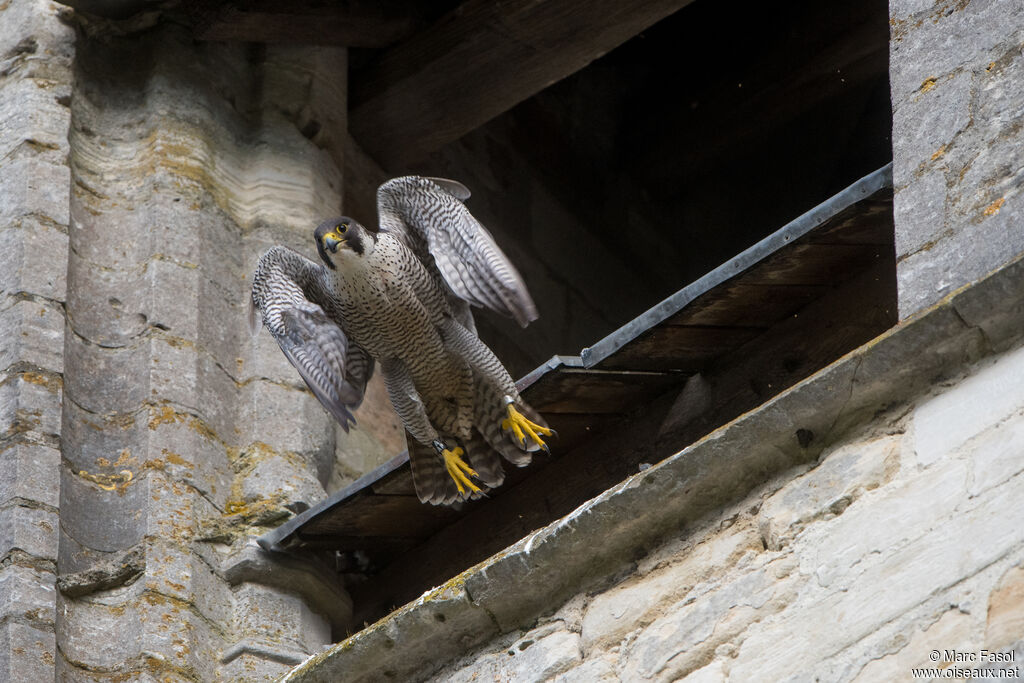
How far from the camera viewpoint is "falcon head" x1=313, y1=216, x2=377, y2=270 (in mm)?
6039

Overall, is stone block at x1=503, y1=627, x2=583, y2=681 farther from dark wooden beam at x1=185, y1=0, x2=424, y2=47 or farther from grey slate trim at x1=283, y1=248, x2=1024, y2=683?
dark wooden beam at x1=185, y1=0, x2=424, y2=47

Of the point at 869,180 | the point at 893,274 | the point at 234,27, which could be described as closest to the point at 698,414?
the point at 893,274

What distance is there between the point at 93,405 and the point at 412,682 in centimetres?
182

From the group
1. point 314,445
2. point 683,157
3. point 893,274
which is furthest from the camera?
point 683,157

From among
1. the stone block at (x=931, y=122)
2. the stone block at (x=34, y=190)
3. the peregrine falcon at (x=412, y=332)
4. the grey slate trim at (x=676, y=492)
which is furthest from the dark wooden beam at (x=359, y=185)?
the stone block at (x=931, y=122)

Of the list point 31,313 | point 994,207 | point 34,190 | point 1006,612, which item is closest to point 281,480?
point 31,313

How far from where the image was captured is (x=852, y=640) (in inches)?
158

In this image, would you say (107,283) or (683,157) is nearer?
(107,283)

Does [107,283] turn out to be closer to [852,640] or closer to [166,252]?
[166,252]

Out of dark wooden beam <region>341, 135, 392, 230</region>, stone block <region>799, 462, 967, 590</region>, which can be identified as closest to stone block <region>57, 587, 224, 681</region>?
stone block <region>799, 462, 967, 590</region>

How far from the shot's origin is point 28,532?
18.9ft

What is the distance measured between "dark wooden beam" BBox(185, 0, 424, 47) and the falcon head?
1166 mm

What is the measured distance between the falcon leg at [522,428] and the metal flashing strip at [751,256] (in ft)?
1.27

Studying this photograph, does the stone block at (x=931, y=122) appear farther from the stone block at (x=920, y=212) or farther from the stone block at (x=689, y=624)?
the stone block at (x=689, y=624)
